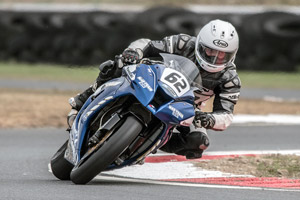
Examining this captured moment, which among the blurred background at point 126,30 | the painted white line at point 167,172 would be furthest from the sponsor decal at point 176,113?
the blurred background at point 126,30

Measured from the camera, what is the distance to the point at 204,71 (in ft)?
20.3

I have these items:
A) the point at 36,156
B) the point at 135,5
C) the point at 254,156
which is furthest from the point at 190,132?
the point at 135,5

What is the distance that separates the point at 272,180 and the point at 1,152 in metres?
3.24

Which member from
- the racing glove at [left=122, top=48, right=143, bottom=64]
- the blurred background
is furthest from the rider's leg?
the blurred background

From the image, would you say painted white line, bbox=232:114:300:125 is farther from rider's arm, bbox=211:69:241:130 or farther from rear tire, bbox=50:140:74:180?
rear tire, bbox=50:140:74:180

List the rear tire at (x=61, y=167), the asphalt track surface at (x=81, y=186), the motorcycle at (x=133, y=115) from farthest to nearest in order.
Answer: the rear tire at (x=61, y=167), the motorcycle at (x=133, y=115), the asphalt track surface at (x=81, y=186)

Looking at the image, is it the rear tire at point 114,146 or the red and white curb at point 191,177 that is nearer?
the rear tire at point 114,146

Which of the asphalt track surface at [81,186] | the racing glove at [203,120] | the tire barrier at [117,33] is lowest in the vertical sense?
the tire barrier at [117,33]

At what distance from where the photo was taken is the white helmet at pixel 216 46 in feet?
19.5

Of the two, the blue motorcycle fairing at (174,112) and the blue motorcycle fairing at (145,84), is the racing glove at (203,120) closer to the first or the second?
the blue motorcycle fairing at (174,112)

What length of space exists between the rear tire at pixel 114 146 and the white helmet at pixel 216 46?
1.08 meters

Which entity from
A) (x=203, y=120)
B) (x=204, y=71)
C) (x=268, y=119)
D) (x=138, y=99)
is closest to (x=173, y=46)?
(x=204, y=71)

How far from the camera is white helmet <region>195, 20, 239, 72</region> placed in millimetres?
5936

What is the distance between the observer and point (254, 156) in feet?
24.0
